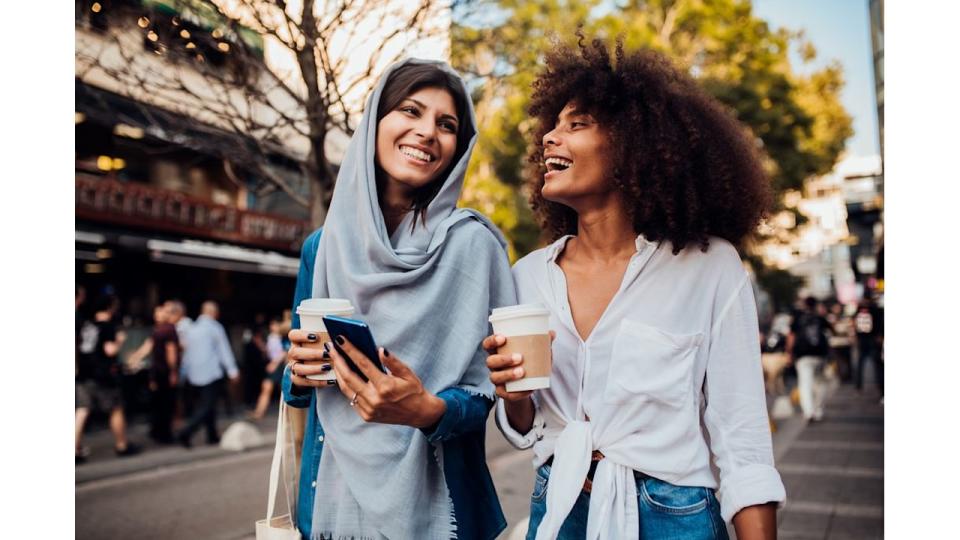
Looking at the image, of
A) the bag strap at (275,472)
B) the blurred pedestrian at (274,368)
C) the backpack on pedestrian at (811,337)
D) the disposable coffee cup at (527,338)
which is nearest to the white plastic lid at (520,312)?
the disposable coffee cup at (527,338)

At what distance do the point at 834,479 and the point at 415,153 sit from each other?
22.0 feet

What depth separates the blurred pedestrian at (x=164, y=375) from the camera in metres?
9.99

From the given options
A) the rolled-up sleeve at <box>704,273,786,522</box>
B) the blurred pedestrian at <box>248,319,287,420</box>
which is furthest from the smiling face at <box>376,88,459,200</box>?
the blurred pedestrian at <box>248,319,287,420</box>

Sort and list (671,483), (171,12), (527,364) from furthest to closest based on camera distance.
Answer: (171,12), (671,483), (527,364)

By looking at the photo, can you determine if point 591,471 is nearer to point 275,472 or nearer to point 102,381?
point 275,472

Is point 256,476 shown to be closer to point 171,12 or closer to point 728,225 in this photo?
point 171,12

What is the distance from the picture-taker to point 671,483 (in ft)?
5.83

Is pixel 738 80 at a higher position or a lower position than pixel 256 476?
higher

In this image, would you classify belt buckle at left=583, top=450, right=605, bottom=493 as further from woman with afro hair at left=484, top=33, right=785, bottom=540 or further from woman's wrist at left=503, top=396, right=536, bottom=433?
woman's wrist at left=503, top=396, right=536, bottom=433

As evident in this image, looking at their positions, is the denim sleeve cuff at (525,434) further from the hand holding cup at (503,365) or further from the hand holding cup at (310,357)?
the hand holding cup at (310,357)

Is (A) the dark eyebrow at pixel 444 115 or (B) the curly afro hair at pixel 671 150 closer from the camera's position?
(B) the curly afro hair at pixel 671 150
